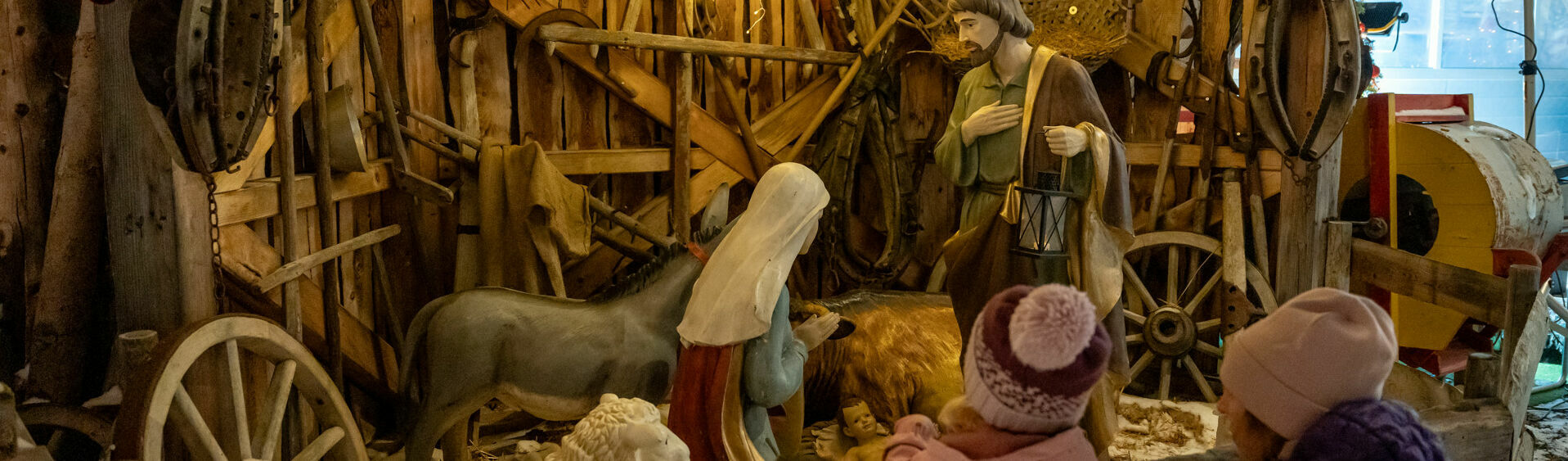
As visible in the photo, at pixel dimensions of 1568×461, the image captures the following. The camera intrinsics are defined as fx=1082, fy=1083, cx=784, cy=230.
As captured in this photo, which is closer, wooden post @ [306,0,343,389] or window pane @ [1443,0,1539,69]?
wooden post @ [306,0,343,389]

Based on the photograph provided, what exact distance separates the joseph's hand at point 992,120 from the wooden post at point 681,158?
71.0 inches

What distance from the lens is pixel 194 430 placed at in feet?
8.13

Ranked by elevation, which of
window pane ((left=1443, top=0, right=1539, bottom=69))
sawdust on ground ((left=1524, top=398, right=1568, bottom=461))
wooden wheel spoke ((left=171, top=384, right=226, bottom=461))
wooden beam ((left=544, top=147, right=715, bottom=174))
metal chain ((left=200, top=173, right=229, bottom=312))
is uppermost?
window pane ((left=1443, top=0, right=1539, bottom=69))

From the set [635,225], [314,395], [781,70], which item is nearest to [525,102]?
[635,225]

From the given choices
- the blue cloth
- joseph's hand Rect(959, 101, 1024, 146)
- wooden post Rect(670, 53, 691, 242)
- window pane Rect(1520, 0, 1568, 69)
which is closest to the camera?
the blue cloth

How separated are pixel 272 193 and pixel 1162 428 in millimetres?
3560

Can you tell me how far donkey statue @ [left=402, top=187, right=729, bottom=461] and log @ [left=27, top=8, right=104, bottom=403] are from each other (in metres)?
0.89

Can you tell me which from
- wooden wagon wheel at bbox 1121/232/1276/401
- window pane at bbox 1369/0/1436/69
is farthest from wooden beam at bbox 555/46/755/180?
window pane at bbox 1369/0/1436/69

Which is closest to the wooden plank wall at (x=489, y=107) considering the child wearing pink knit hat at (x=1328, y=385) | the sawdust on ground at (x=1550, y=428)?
the child wearing pink knit hat at (x=1328, y=385)

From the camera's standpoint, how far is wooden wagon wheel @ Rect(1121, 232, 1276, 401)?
16.0 ft

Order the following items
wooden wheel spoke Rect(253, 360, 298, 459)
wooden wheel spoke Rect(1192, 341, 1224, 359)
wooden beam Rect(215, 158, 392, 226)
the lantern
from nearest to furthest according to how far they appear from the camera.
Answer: wooden wheel spoke Rect(253, 360, 298, 459) < wooden beam Rect(215, 158, 392, 226) < the lantern < wooden wheel spoke Rect(1192, 341, 1224, 359)

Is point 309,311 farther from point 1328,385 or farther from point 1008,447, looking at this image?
point 1328,385

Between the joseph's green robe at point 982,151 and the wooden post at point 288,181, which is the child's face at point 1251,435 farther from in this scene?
the wooden post at point 288,181

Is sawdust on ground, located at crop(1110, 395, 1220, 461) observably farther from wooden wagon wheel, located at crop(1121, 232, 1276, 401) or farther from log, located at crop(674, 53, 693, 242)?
log, located at crop(674, 53, 693, 242)
